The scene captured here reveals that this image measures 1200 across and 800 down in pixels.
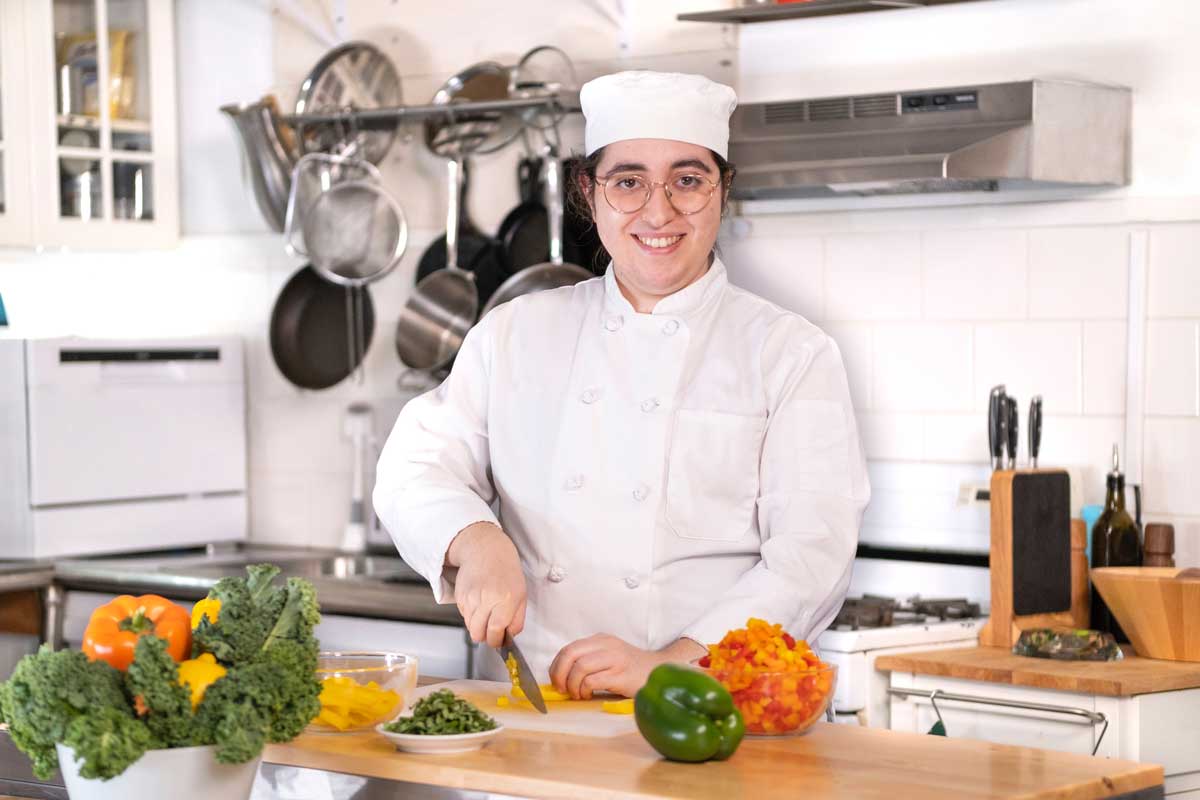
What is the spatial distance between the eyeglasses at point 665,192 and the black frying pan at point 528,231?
5.03ft

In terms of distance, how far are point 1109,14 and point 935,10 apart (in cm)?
33

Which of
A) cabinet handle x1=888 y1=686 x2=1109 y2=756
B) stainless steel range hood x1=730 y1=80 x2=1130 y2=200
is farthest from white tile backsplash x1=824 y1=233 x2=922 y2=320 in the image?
cabinet handle x1=888 y1=686 x2=1109 y2=756

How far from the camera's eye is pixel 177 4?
13.9ft

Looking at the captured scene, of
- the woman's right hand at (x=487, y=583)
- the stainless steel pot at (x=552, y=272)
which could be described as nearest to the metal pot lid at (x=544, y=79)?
the stainless steel pot at (x=552, y=272)

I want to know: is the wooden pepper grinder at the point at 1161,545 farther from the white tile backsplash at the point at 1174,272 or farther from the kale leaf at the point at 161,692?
the kale leaf at the point at 161,692

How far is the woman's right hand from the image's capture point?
1899 mm

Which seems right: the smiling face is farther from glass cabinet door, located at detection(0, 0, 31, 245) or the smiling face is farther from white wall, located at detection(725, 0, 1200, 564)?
glass cabinet door, located at detection(0, 0, 31, 245)

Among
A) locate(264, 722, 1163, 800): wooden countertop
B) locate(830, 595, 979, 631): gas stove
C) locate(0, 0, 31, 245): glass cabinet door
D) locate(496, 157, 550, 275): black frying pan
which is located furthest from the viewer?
locate(0, 0, 31, 245): glass cabinet door

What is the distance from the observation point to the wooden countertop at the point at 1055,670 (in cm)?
258

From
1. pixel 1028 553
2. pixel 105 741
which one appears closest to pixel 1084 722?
pixel 1028 553

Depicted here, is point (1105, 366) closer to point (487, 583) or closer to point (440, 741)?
point (487, 583)

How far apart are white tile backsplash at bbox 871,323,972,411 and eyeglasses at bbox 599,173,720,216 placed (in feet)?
3.95

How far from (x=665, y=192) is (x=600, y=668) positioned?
0.61 metres

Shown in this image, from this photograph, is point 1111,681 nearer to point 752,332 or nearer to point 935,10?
point 752,332
